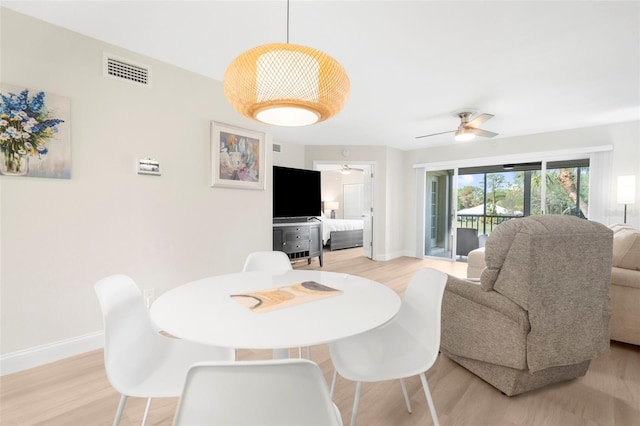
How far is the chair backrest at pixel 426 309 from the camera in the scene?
1.33 m

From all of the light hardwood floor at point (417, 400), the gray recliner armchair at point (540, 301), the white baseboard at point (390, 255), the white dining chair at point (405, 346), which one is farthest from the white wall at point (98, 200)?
the white baseboard at point (390, 255)

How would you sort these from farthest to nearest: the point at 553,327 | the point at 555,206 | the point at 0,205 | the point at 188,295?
the point at 555,206 → the point at 0,205 → the point at 553,327 → the point at 188,295

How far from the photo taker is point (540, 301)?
5.32ft

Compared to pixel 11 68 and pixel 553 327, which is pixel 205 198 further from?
pixel 553 327

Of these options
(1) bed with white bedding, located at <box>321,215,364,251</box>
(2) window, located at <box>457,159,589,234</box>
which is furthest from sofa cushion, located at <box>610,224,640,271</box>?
(1) bed with white bedding, located at <box>321,215,364,251</box>

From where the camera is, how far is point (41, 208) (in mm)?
2051

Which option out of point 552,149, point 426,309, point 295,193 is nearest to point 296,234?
point 295,193

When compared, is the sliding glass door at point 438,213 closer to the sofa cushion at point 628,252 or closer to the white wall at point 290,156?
the white wall at point 290,156

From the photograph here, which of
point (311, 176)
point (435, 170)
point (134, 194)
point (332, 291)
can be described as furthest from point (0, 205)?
point (435, 170)

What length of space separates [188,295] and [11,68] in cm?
203

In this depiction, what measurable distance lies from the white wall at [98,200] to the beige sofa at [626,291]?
333 cm

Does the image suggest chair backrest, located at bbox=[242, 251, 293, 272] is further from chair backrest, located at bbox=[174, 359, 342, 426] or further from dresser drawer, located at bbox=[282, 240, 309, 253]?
dresser drawer, located at bbox=[282, 240, 309, 253]

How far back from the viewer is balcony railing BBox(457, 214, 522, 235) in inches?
239

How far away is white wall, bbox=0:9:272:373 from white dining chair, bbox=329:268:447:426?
1.93 m
